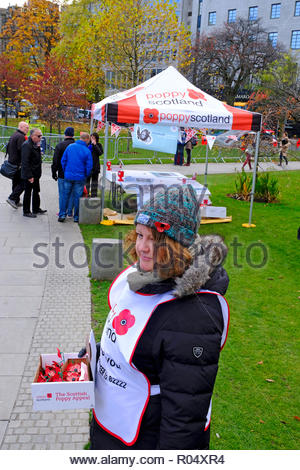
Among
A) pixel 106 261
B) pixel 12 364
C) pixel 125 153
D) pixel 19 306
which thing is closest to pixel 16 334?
pixel 12 364

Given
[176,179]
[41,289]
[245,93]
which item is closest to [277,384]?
[41,289]

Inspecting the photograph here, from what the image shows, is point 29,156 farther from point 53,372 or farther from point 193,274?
point 193,274

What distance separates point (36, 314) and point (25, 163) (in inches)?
208

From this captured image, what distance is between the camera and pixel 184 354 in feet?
5.76

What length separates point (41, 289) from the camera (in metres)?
7.00

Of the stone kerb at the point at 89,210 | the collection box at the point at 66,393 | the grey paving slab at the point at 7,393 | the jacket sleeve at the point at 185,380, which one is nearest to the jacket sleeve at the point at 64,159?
the stone kerb at the point at 89,210

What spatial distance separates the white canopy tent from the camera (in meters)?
9.64

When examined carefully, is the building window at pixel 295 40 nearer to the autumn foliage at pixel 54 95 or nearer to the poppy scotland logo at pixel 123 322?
the autumn foliage at pixel 54 95

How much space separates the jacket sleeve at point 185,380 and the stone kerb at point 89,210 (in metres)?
9.30

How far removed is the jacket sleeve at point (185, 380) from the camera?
1753 millimetres

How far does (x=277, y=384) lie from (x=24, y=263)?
4.98 m

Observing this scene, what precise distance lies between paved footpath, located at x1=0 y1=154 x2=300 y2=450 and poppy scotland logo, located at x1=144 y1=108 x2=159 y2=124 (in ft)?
9.40

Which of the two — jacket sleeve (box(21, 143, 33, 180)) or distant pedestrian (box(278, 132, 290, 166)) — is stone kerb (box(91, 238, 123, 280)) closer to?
jacket sleeve (box(21, 143, 33, 180))

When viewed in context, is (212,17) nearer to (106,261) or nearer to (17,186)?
(17,186)
